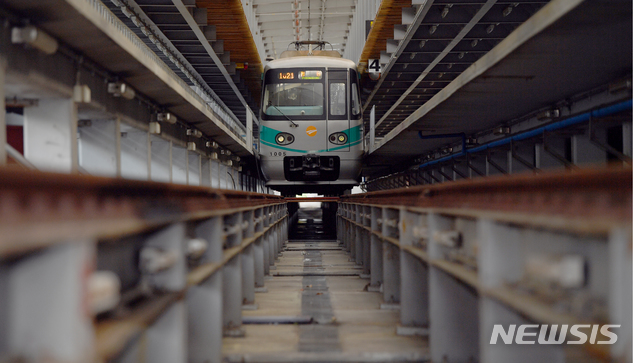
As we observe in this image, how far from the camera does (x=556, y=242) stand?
181cm

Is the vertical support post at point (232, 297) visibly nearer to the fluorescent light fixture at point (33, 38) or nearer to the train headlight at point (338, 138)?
the fluorescent light fixture at point (33, 38)

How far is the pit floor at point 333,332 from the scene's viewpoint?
3.37 metres

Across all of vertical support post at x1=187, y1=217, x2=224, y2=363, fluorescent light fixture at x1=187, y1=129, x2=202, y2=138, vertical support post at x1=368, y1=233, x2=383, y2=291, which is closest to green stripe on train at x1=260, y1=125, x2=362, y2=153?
fluorescent light fixture at x1=187, y1=129, x2=202, y2=138

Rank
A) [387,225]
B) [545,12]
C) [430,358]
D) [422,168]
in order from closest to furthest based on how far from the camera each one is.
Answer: [545,12] < [430,358] < [387,225] < [422,168]

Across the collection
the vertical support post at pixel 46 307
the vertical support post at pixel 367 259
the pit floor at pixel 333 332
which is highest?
the vertical support post at pixel 46 307

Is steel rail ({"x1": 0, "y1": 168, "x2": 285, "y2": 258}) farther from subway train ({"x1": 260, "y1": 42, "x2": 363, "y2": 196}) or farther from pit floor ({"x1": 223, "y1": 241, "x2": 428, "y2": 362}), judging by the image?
subway train ({"x1": 260, "y1": 42, "x2": 363, "y2": 196})

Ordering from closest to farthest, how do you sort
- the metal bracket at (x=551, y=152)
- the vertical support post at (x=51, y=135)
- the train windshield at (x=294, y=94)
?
the vertical support post at (x=51, y=135) < the metal bracket at (x=551, y=152) < the train windshield at (x=294, y=94)

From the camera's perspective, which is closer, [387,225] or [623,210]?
[623,210]

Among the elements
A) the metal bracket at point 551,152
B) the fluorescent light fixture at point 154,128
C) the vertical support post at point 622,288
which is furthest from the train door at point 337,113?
the vertical support post at point 622,288

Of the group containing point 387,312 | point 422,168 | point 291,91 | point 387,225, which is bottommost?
point 387,312

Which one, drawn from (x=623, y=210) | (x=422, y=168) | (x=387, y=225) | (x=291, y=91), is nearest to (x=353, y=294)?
(x=387, y=225)

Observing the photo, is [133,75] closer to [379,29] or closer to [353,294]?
[353,294]

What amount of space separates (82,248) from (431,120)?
5.76 m

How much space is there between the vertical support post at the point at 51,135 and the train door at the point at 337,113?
6.00 metres
